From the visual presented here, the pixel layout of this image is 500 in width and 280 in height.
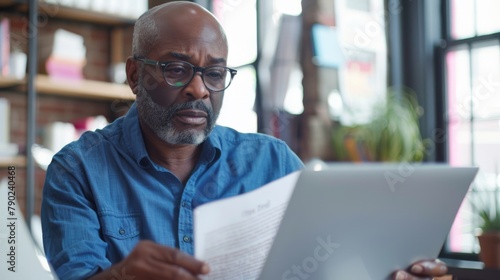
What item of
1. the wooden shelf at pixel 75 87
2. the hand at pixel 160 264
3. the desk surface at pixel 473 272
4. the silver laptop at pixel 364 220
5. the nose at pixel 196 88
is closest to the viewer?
the hand at pixel 160 264

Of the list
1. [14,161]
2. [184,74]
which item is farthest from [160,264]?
[14,161]

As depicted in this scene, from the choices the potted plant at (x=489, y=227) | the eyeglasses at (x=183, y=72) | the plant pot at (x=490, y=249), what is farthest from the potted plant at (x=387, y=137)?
the eyeglasses at (x=183, y=72)

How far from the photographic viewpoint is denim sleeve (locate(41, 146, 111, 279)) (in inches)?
46.5

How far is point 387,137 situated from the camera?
2957 millimetres

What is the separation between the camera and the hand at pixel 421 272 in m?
1.17

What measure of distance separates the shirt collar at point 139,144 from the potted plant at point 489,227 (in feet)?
4.38

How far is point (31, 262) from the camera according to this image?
A: 99 cm

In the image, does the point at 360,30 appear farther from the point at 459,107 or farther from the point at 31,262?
the point at 31,262

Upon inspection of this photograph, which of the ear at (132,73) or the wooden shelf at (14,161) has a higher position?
the ear at (132,73)

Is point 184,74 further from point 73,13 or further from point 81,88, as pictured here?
point 73,13

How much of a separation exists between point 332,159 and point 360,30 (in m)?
0.74

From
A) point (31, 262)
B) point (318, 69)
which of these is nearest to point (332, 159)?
point (318, 69)

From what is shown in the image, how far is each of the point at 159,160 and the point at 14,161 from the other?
194cm

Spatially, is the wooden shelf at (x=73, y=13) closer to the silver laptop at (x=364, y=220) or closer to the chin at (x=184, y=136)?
the chin at (x=184, y=136)
